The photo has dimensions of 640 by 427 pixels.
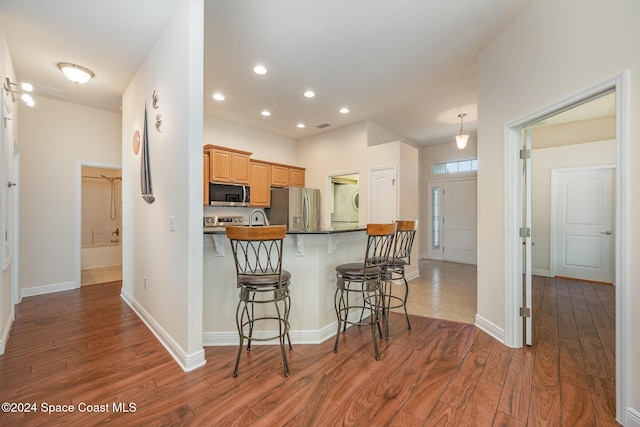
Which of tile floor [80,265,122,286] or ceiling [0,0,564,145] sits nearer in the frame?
ceiling [0,0,564,145]

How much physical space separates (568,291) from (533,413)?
353 cm

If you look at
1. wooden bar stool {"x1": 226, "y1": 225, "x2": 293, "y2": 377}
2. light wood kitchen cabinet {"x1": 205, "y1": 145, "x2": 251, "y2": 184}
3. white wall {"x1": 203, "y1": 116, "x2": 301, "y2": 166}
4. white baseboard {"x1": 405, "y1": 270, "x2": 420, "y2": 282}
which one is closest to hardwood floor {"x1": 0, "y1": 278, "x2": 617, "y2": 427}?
wooden bar stool {"x1": 226, "y1": 225, "x2": 293, "y2": 377}

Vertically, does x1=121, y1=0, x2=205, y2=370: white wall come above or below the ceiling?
below

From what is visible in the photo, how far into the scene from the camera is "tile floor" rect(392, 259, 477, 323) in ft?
10.5

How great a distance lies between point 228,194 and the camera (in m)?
4.68

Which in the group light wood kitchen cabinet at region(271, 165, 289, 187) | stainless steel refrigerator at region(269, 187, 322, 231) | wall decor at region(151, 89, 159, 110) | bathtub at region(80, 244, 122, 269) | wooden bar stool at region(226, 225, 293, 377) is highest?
wall decor at region(151, 89, 159, 110)

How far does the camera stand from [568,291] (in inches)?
160

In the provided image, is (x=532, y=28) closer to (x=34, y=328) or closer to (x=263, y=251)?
(x=263, y=251)

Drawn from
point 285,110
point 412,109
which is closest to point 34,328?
point 285,110

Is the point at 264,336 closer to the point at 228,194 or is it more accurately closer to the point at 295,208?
the point at 228,194

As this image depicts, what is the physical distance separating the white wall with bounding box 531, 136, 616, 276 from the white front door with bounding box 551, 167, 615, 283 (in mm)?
104

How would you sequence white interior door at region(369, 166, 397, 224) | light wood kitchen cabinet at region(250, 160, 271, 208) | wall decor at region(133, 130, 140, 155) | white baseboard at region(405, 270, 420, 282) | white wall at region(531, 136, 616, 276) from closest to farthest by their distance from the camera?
wall decor at region(133, 130, 140, 155)
white wall at region(531, 136, 616, 276)
white interior door at region(369, 166, 397, 224)
white baseboard at region(405, 270, 420, 282)
light wood kitchen cabinet at region(250, 160, 271, 208)

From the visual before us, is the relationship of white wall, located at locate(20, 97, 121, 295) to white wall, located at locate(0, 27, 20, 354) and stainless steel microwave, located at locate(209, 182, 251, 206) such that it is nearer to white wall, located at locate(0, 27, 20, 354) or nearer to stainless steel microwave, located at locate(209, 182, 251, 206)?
white wall, located at locate(0, 27, 20, 354)

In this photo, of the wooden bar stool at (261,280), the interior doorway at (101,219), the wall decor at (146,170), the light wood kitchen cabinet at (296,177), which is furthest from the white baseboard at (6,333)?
the light wood kitchen cabinet at (296,177)
